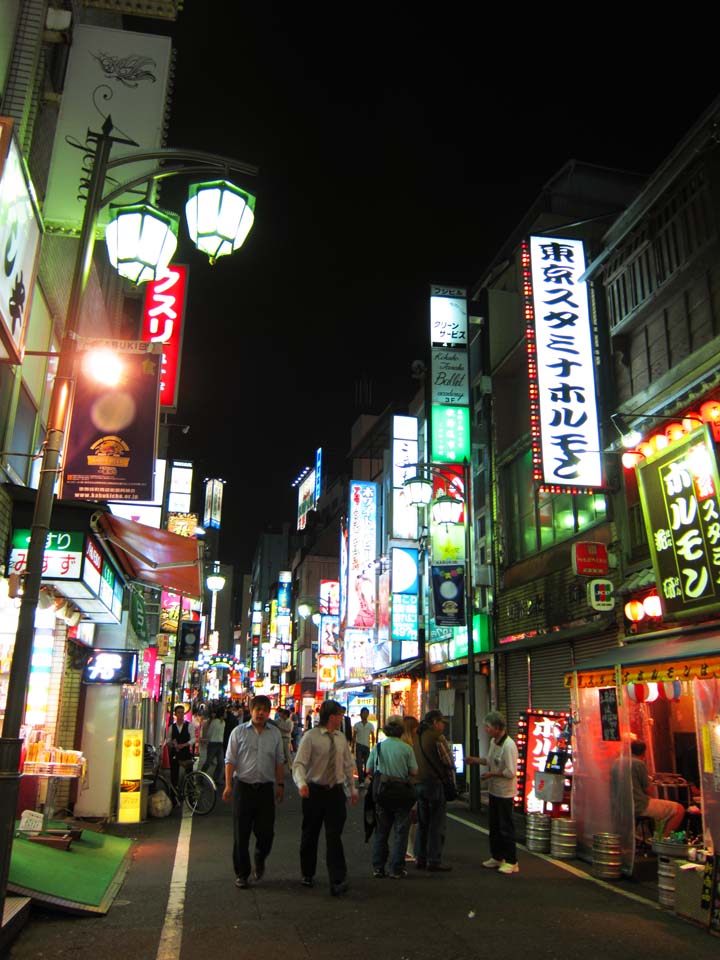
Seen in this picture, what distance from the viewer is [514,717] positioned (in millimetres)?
19781

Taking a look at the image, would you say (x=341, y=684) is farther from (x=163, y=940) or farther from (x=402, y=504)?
(x=163, y=940)

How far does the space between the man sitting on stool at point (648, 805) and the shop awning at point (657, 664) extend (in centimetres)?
114

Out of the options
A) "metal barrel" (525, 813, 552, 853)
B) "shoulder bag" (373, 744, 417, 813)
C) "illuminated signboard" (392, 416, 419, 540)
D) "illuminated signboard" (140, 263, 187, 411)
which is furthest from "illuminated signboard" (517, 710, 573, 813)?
"illuminated signboard" (392, 416, 419, 540)

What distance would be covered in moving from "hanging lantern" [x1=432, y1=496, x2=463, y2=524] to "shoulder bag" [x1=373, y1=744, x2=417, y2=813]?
11.6m

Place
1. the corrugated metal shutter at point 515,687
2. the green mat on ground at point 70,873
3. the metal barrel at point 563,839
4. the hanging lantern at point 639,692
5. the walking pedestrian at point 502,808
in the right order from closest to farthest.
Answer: the green mat on ground at point 70,873 → the walking pedestrian at point 502,808 → the metal barrel at point 563,839 → the hanging lantern at point 639,692 → the corrugated metal shutter at point 515,687

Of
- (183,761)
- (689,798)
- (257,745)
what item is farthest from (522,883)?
(183,761)

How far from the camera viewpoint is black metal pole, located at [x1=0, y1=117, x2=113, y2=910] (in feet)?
19.4

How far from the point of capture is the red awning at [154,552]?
434 inches

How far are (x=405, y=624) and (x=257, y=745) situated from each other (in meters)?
19.2

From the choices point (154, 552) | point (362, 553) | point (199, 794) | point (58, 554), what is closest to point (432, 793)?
point (154, 552)

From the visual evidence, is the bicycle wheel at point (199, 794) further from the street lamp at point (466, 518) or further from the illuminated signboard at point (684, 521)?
the illuminated signboard at point (684, 521)

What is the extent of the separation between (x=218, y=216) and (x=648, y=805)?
31.8 ft

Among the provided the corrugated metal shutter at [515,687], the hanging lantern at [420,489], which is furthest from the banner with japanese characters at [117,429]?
the corrugated metal shutter at [515,687]

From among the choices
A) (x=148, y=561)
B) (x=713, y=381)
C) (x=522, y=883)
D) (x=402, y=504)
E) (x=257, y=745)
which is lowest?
(x=522, y=883)
